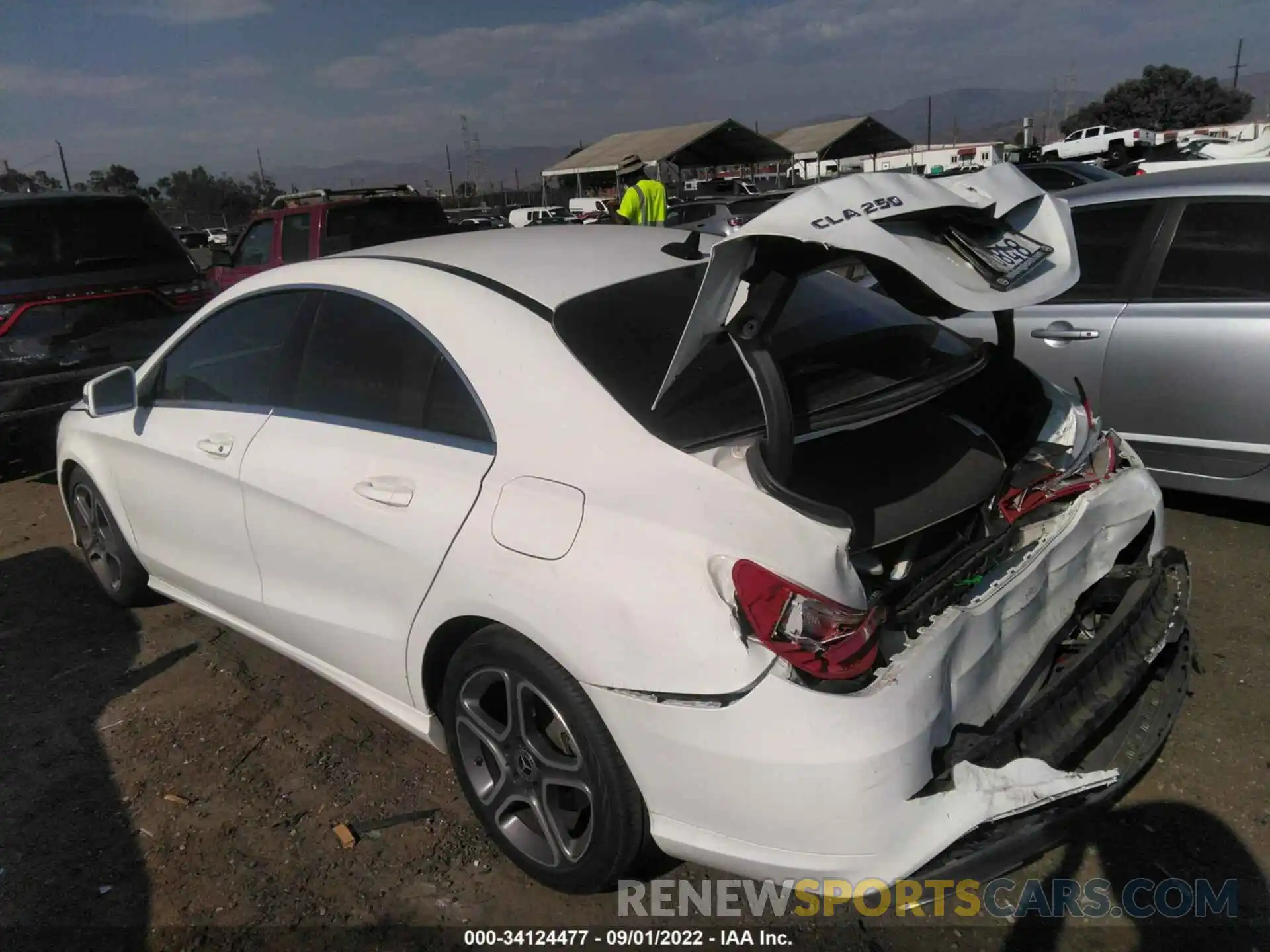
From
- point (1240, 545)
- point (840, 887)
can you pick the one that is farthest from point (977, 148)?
point (840, 887)

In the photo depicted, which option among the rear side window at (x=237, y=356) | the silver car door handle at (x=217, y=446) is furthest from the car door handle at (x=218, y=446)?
the rear side window at (x=237, y=356)

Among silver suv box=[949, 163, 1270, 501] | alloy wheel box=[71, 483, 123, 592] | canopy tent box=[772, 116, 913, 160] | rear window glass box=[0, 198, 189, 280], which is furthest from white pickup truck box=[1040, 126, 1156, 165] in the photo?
alloy wheel box=[71, 483, 123, 592]

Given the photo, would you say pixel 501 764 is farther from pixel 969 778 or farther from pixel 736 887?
pixel 969 778

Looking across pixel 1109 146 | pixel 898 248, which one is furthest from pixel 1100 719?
pixel 1109 146

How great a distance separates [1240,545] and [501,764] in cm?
343

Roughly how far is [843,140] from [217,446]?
35.5 meters

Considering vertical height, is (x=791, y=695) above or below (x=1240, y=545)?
above

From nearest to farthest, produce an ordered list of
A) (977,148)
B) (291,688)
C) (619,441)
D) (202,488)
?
(619,441)
(202,488)
(291,688)
(977,148)

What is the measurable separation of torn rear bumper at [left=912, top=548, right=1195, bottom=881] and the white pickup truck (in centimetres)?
2255

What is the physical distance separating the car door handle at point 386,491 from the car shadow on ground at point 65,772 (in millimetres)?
1281

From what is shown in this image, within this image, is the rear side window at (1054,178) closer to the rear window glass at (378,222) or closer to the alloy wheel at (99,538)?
the rear window glass at (378,222)

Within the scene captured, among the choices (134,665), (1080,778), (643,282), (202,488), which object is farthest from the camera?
Answer: (134,665)

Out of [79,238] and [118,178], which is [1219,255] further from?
[118,178]

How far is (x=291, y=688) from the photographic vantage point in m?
3.46
